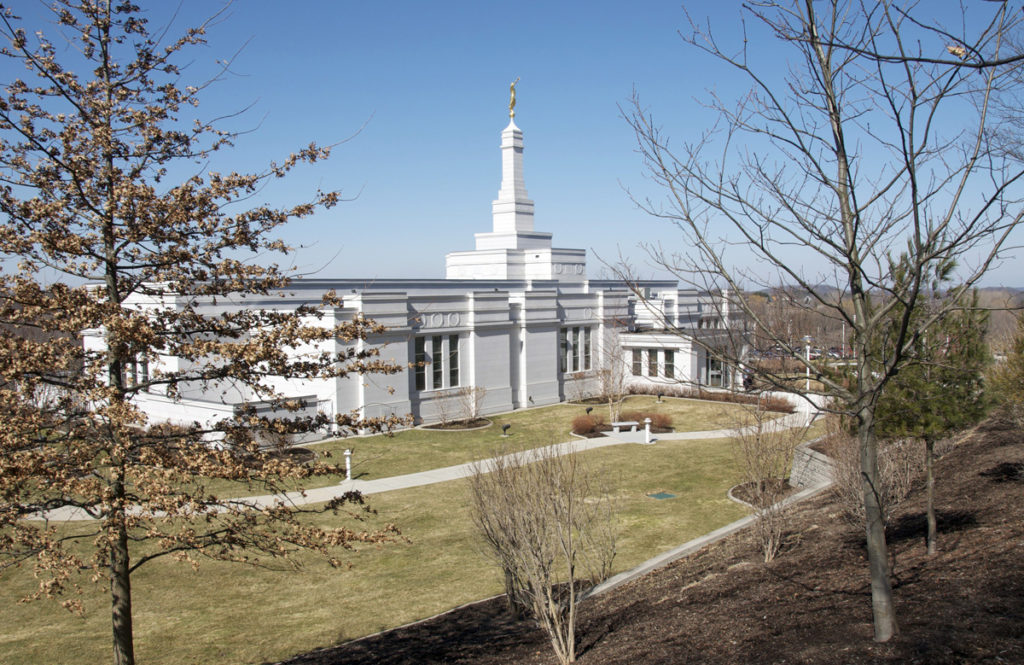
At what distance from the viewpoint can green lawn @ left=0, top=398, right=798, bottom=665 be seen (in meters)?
10.5

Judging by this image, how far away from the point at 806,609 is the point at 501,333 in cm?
2448

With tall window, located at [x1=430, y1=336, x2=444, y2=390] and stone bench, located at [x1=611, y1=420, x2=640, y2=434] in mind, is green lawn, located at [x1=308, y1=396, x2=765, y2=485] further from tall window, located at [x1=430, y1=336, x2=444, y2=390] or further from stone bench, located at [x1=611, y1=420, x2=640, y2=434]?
tall window, located at [x1=430, y1=336, x2=444, y2=390]

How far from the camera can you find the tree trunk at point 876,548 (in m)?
6.25

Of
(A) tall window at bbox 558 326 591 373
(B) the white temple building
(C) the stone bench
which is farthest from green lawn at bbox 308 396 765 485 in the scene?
(A) tall window at bbox 558 326 591 373

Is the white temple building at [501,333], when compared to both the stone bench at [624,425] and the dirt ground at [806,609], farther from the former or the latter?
the dirt ground at [806,609]

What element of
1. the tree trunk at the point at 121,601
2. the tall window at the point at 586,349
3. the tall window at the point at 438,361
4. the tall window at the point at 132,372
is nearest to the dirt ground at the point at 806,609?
the tree trunk at the point at 121,601

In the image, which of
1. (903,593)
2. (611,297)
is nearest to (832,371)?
(903,593)

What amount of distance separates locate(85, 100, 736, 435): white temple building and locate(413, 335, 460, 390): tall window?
4 centimetres

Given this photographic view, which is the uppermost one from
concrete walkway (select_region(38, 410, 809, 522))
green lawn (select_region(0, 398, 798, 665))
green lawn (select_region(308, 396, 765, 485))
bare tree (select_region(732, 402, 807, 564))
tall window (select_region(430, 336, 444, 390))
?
tall window (select_region(430, 336, 444, 390))

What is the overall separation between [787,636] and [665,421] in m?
22.0

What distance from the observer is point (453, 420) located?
2888cm

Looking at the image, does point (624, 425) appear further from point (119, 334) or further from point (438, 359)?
point (119, 334)

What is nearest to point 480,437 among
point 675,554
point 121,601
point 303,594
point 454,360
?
point 454,360

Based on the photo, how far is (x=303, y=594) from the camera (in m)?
12.6
